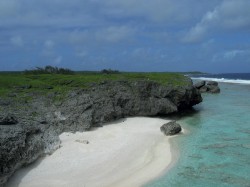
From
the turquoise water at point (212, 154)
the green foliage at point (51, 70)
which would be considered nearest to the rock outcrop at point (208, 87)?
the green foliage at point (51, 70)

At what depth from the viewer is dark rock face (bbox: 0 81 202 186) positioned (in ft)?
58.0

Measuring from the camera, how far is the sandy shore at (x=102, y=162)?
17109 mm

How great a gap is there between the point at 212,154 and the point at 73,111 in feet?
37.0

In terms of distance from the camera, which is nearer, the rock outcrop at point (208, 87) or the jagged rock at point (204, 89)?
the rock outcrop at point (208, 87)

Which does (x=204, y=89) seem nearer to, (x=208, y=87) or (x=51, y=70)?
(x=208, y=87)

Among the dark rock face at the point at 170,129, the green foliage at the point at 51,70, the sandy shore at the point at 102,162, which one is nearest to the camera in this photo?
the sandy shore at the point at 102,162

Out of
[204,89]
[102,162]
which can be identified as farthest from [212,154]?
[204,89]

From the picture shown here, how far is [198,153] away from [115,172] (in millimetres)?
6103

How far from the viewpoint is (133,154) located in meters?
21.3

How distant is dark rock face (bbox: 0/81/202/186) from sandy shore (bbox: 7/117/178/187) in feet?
2.74

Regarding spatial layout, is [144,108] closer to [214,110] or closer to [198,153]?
[214,110]

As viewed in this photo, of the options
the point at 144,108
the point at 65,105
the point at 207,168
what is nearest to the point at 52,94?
the point at 65,105

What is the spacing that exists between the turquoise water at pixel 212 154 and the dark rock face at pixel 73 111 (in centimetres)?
380

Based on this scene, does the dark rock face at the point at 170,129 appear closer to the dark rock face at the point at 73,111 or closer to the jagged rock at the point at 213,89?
the dark rock face at the point at 73,111
